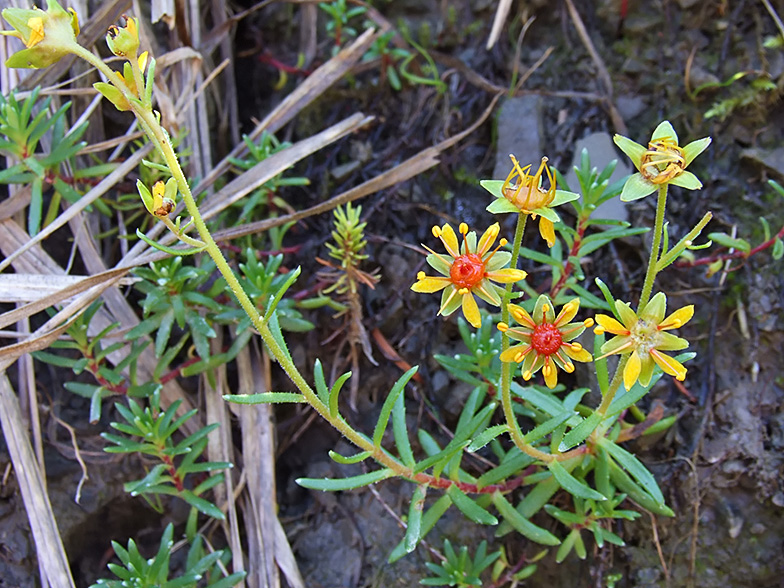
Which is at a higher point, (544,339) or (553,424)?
(544,339)

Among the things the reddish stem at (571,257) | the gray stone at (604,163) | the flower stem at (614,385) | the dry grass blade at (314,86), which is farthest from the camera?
the dry grass blade at (314,86)

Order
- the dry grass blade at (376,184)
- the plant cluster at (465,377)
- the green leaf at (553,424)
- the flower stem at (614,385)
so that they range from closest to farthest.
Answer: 1. the plant cluster at (465,377)
2. the flower stem at (614,385)
3. the green leaf at (553,424)
4. the dry grass blade at (376,184)

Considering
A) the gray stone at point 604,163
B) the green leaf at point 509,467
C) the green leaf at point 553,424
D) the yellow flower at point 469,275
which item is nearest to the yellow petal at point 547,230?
the yellow flower at point 469,275

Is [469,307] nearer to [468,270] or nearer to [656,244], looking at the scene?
[468,270]

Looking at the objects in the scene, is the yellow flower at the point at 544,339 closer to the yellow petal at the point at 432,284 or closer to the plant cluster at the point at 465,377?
the plant cluster at the point at 465,377

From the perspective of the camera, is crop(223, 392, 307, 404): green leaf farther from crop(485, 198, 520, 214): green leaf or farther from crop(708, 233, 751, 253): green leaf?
crop(708, 233, 751, 253): green leaf

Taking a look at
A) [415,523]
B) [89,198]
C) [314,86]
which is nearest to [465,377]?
[415,523]
